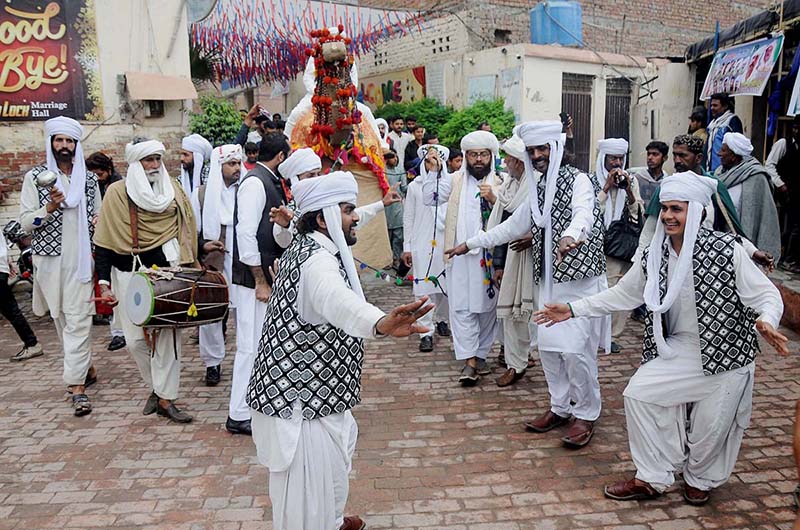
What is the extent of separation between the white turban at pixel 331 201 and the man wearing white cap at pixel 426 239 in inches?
135

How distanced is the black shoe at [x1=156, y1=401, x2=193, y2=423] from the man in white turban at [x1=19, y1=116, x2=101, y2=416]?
1.86ft

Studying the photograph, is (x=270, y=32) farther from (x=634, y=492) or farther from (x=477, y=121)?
(x=634, y=492)

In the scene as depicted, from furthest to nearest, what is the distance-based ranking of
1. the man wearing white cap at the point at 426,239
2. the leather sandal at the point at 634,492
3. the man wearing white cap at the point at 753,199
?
the man wearing white cap at the point at 426,239 < the man wearing white cap at the point at 753,199 < the leather sandal at the point at 634,492

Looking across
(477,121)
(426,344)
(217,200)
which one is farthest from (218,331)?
(477,121)

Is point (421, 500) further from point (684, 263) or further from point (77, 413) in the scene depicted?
point (77, 413)

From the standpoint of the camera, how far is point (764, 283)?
3.47 metres

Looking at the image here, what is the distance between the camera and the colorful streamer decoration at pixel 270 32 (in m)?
13.0

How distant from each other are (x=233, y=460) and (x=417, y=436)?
1239 mm

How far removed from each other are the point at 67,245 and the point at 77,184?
19.6 inches

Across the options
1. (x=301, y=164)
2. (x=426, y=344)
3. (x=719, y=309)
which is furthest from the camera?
(x=426, y=344)

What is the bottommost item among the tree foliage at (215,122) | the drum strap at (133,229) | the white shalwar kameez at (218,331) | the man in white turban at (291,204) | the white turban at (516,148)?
the white shalwar kameez at (218,331)

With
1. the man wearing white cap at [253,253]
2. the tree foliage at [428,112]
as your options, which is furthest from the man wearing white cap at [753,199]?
the tree foliage at [428,112]

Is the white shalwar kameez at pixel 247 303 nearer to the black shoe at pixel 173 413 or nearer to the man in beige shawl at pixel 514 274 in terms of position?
the black shoe at pixel 173 413

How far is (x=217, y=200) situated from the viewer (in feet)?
19.2
